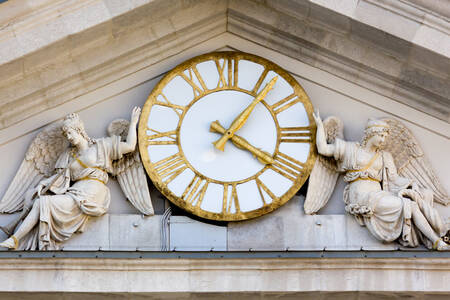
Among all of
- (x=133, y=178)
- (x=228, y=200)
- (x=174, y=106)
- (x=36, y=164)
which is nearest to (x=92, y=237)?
(x=133, y=178)

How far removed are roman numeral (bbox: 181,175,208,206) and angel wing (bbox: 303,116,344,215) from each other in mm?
785

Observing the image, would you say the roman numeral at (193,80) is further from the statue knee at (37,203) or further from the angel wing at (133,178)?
the statue knee at (37,203)

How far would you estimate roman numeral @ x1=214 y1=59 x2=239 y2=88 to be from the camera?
10320 mm

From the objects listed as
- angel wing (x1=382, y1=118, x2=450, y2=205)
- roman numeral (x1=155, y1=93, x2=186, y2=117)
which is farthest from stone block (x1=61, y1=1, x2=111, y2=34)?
angel wing (x1=382, y1=118, x2=450, y2=205)

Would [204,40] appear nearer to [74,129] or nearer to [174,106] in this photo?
[174,106]

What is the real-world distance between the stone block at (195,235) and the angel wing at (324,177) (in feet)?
2.29

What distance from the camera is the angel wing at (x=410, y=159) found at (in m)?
10.1

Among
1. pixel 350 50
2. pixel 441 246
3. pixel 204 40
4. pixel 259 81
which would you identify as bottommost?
pixel 441 246

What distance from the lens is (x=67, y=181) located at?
989 cm

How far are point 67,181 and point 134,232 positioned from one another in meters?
0.64

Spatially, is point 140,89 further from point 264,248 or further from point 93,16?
point 264,248

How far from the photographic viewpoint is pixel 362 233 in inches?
388

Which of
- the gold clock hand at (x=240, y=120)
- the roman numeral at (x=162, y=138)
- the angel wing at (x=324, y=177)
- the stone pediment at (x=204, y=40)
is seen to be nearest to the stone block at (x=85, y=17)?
the stone pediment at (x=204, y=40)

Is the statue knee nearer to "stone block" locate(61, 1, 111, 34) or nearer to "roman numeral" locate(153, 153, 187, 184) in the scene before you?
"roman numeral" locate(153, 153, 187, 184)
